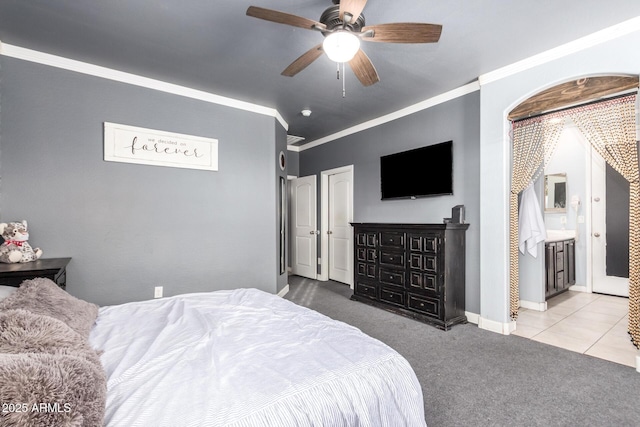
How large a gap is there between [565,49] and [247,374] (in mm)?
3469

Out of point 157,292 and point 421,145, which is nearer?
point 157,292

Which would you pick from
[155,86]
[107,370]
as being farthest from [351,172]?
[107,370]

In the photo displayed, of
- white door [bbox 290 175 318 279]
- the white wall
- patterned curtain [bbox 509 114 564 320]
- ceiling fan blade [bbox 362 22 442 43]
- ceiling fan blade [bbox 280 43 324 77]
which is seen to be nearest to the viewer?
ceiling fan blade [bbox 362 22 442 43]

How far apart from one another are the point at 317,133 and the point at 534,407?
14.8 ft

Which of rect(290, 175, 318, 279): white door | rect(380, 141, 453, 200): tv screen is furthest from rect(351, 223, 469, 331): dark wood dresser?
rect(290, 175, 318, 279): white door

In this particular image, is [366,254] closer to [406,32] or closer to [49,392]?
[406,32]

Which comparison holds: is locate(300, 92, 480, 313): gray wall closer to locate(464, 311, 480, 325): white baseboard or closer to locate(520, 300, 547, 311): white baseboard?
locate(464, 311, 480, 325): white baseboard

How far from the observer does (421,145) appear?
393cm

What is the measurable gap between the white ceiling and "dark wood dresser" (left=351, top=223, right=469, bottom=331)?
5.46 feet

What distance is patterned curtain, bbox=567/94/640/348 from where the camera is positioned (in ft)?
7.85

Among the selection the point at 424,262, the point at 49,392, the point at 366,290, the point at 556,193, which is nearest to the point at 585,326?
the point at 424,262

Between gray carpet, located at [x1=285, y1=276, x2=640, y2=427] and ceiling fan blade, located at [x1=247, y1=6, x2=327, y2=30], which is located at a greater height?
ceiling fan blade, located at [x1=247, y1=6, x2=327, y2=30]

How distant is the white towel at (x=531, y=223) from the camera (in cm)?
366

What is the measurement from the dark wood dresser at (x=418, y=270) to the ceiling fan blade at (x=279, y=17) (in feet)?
7.60
